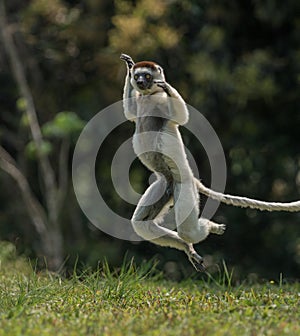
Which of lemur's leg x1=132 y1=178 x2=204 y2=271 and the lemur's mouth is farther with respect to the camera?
lemur's leg x1=132 y1=178 x2=204 y2=271

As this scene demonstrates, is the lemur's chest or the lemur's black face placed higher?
the lemur's black face

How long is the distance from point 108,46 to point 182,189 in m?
8.11

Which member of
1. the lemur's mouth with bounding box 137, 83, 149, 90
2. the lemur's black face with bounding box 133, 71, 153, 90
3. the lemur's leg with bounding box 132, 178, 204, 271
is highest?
the lemur's black face with bounding box 133, 71, 153, 90

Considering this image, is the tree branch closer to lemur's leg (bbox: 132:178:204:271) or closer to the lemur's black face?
lemur's leg (bbox: 132:178:204:271)

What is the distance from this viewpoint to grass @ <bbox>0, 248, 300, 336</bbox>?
14.7 feet

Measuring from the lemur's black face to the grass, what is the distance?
1.71 m

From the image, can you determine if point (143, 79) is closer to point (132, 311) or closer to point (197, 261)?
point (197, 261)

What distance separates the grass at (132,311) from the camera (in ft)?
14.7

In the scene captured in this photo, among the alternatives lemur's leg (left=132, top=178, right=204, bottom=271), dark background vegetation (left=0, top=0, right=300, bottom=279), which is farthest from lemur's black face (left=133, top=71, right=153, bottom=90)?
dark background vegetation (left=0, top=0, right=300, bottom=279)

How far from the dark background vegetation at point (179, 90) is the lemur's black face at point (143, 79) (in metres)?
6.27

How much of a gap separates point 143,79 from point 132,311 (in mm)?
1915

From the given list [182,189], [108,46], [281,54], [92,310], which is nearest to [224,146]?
[281,54]

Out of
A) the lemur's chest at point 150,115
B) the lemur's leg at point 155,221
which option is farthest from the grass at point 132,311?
the lemur's chest at point 150,115

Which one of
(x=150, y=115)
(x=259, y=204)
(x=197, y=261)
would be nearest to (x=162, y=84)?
(x=150, y=115)
